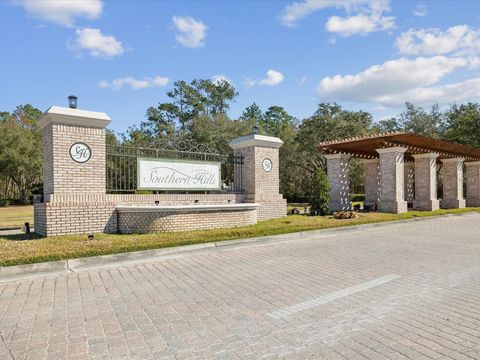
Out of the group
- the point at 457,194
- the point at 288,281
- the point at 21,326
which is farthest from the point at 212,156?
the point at 457,194

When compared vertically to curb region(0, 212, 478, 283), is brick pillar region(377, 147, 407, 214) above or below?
above

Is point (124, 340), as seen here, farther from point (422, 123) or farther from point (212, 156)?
point (422, 123)

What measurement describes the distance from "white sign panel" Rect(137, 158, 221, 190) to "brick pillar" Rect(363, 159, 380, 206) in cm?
1395

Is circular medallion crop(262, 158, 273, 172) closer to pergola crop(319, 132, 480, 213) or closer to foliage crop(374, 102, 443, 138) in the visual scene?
pergola crop(319, 132, 480, 213)

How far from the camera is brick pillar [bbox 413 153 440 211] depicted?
22.4 meters

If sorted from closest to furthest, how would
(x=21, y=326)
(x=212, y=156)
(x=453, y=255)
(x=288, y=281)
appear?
(x=21, y=326), (x=288, y=281), (x=453, y=255), (x=212, y=156)

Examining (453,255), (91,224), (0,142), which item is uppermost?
(0,142)

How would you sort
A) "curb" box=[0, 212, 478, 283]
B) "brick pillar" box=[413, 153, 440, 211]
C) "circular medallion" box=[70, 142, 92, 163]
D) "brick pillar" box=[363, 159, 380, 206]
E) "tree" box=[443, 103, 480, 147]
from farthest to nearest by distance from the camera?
"tree" box=[443, 103, 480, 147] → "brick pillar" box=[363, 159, 380, 206] → "brick pillar" box=[413, 153, 440, 211] → "circular medallion" box=[70, 142, 92, 163] → "curb" box=[0, 212, 478, 283]

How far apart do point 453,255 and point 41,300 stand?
28.3 feet

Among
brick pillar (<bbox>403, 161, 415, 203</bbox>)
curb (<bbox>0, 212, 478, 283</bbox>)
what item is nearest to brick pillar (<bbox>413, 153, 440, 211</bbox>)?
brick pillar (<bbox>403, 161, 415, 203</bbox>)

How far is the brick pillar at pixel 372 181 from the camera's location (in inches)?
941

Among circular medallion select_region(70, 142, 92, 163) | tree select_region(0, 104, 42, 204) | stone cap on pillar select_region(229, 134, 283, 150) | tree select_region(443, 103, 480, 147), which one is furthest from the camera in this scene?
tree select_region(0, 104, 42, 204)

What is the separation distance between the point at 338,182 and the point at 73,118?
49.0 ft

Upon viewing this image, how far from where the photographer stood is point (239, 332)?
4.04 m
